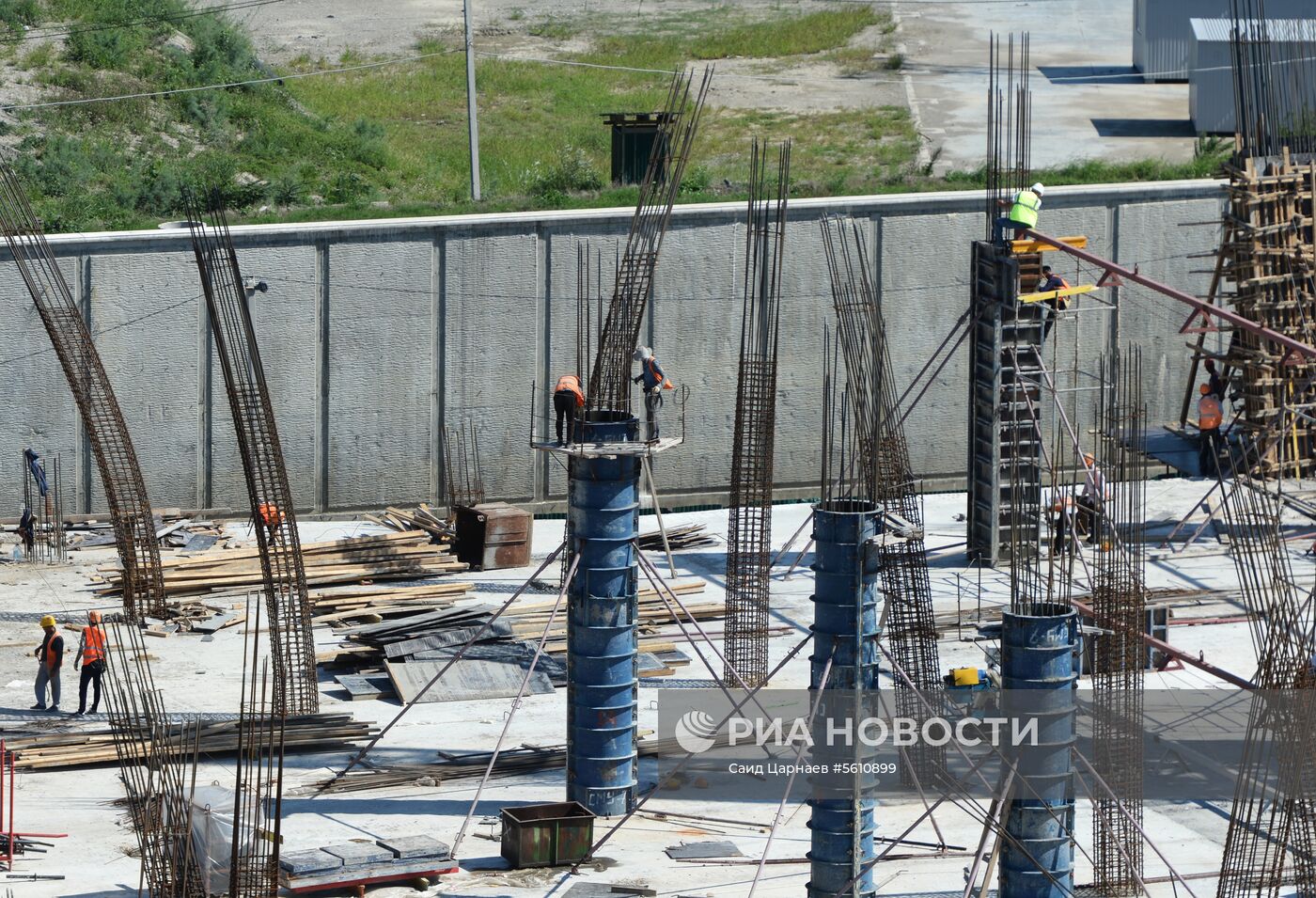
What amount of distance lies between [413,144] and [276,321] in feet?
42.7

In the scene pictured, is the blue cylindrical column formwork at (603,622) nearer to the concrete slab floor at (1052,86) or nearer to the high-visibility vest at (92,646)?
the high-visibility vest at (92,646)

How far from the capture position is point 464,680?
24172mm

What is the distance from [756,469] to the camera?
26.4 m

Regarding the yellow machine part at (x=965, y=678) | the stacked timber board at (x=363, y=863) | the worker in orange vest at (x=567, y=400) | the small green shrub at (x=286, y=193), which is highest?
the small green shrub at (x=286, y=193)

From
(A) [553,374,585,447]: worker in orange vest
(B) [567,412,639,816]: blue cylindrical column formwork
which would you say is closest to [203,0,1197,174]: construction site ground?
(A) [553,374,585,447]: worker in orange vest

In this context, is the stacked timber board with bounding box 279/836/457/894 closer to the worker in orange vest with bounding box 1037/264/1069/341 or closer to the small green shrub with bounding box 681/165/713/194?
the worker in orange vest with bounding box 1037/264/1069/341

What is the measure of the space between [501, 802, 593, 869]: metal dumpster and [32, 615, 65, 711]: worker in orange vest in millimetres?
6073

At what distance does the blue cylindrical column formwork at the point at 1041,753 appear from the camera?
15.4m

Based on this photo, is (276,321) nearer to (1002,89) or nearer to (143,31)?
(143,31)

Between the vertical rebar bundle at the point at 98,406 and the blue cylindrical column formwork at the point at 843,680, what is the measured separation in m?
10.6

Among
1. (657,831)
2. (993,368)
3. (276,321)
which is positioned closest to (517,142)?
(276,321)

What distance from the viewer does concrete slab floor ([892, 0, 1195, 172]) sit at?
149 feet

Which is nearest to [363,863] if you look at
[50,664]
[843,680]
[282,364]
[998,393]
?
[843,680]

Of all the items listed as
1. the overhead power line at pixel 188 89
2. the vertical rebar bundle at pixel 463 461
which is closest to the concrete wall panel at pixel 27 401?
the vertical rebar bundle at pixel 463 461
